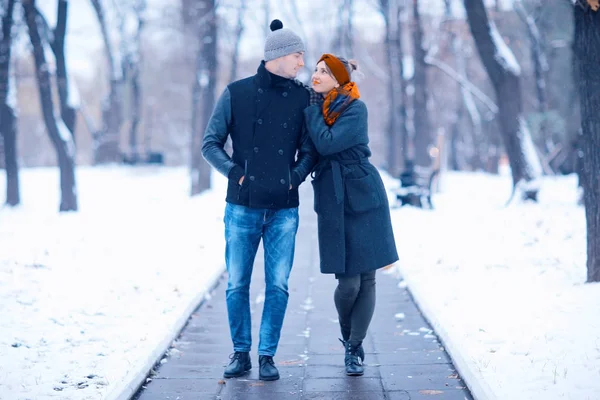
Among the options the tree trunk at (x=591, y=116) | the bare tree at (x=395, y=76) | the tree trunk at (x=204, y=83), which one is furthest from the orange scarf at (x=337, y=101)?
the bare tree at (x=395, y=76)

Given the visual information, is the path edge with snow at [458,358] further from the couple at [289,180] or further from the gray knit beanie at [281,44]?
the gray knit beanie at [281,44]

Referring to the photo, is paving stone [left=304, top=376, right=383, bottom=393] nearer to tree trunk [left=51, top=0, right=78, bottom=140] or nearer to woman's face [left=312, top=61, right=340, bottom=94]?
→ woman's face [left=312, top=61, right=340, bottom=94]

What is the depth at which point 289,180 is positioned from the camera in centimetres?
523

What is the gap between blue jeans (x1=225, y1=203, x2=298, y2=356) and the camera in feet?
17.6

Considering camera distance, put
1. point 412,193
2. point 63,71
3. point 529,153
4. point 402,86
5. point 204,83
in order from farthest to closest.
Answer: point 402,86 → point 204,83 → point 63,71 → point 412,193 → point 529,153

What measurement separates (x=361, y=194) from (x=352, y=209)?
115 mm

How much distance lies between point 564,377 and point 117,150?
33.5 m

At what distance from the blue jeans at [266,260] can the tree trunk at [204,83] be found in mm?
16364

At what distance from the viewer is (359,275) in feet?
18.0

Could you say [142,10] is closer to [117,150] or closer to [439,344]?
[117,150]

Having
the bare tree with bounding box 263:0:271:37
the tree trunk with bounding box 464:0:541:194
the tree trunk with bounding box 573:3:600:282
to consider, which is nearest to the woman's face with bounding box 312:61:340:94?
the tree trunk with bounding box 573:3:600:282

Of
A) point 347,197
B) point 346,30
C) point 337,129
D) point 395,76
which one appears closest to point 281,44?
point 337,129

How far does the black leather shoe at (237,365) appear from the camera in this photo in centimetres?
548

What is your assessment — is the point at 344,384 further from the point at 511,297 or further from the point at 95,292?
the point at 95,292
